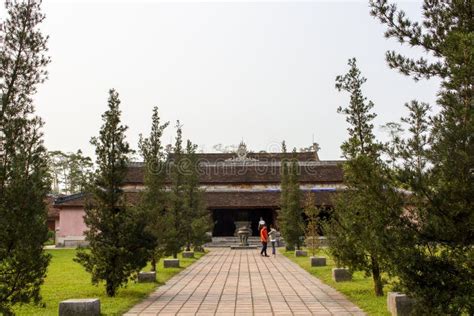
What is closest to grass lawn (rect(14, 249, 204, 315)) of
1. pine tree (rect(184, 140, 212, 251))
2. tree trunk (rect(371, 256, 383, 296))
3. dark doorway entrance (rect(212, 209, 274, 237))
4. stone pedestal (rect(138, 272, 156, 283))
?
stone pedestal (rect(138, 272, 156, 283))

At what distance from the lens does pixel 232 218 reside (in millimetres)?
44031

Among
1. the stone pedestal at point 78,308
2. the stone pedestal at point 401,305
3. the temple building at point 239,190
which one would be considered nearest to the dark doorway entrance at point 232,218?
the temple building at point 239,190

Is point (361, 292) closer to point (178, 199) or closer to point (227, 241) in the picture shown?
point (178, 199)

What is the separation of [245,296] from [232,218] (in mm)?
32133

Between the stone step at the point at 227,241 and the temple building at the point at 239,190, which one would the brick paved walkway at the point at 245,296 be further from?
the temple building at the point at 239,190

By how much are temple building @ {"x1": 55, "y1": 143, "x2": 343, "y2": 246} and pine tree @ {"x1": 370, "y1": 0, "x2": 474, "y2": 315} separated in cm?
3354

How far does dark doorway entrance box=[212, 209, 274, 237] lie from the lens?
43812 mm

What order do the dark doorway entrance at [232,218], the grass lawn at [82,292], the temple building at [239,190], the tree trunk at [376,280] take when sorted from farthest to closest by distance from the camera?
the dark doorway entrance at [232,218] → the temple building at [239,190] → the tree trunk at [376,280] → the grass lawn at [82,292]

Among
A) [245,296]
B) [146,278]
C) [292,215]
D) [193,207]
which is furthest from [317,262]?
[193,207]

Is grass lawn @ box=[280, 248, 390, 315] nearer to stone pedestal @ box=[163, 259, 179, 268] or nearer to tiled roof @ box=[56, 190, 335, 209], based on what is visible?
stone pedestal @ box=[163, 259, 179, 268]

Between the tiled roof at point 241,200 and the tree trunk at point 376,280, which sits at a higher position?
the tiled roof at point 241,200

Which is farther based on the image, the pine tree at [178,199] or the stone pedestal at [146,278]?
the pine tree at [178,199]

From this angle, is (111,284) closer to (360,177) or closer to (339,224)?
(339,224)

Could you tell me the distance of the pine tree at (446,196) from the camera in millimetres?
5949
